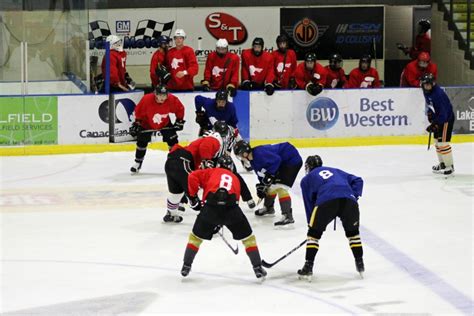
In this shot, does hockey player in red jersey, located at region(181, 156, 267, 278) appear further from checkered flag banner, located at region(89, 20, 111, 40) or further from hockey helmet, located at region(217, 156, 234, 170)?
checkered flag banner, located at region(89, 20, 111, 40)

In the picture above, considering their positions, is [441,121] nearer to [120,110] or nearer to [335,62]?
[335,62]

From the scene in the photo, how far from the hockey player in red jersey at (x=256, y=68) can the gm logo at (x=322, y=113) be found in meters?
0.58

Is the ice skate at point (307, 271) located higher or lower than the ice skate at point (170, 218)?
lower

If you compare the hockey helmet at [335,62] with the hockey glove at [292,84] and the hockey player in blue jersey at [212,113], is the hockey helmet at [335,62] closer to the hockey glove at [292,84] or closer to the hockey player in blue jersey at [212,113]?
the hockey glove at [292,84]

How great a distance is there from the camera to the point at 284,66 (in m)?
14.3

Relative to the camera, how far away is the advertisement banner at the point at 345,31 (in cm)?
1752

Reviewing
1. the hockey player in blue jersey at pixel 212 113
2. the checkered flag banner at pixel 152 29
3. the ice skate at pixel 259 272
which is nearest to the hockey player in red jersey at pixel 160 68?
the hockey player in blue jersey at pixel 212 113

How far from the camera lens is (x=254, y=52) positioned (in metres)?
14.1

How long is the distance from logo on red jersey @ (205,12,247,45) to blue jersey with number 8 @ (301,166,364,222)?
9709 millimetres

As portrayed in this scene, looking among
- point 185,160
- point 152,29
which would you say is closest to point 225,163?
point 185,160

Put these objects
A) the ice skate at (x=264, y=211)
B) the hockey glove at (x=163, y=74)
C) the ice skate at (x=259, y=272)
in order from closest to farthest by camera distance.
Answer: the ice skate at (x=259, y=272), the ice skate at (x=264, y=211), the hockey glove at (x=163, y=74)

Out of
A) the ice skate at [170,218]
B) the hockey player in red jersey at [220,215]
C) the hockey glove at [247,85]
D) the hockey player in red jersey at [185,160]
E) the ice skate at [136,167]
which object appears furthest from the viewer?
the hockey glove at [247,85]

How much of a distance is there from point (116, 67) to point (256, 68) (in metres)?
1.74

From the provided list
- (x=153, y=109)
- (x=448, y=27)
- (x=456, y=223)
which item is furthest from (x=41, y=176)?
(x=448, y=27)
